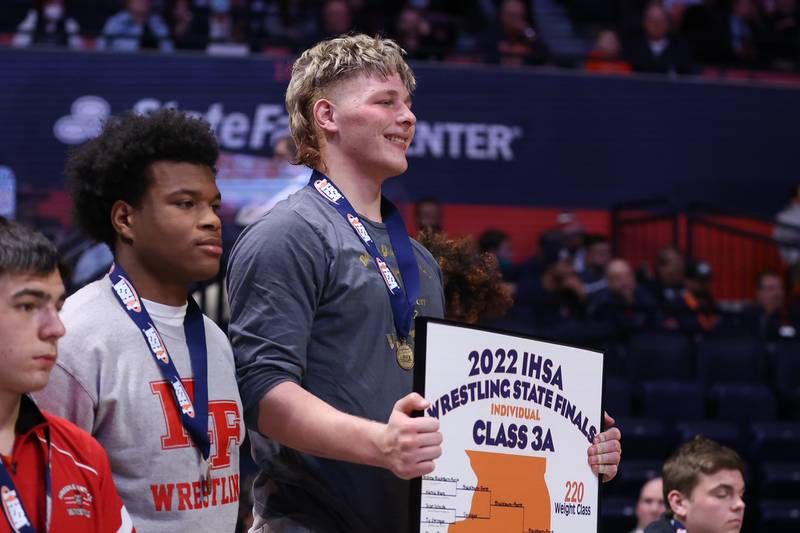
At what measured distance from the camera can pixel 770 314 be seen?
1040 centimetres

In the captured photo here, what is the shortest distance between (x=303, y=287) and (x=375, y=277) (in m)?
0.20

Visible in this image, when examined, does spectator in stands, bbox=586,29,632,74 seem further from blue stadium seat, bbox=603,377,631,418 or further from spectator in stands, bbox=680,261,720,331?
blue stadium seat, bbox=603,377,631,418

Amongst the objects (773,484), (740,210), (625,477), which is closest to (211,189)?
(625,477)

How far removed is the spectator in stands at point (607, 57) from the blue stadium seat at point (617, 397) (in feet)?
14.0

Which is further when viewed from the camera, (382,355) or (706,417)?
(706,417)

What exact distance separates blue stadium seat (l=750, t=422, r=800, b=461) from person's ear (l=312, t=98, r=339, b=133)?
6251 millimetres

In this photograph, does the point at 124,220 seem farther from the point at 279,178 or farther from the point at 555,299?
the point at 279,178

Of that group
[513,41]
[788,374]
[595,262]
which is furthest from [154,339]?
[513,41]

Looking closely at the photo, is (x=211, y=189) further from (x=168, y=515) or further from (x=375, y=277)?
(x=168, y=515)

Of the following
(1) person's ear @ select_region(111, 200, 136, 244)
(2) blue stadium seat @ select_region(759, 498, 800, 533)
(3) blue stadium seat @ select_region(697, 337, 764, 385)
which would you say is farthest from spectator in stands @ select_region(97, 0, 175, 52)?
(1) person's ear @ select_region(111, 200, 136, 244)

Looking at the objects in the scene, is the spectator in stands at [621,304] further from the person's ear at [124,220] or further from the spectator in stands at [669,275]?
the person's ear at [124,220]

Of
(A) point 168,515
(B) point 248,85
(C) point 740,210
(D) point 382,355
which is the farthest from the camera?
(C) point 740,210

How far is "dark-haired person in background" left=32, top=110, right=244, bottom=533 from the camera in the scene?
270 cm

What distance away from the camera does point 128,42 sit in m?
11.4
